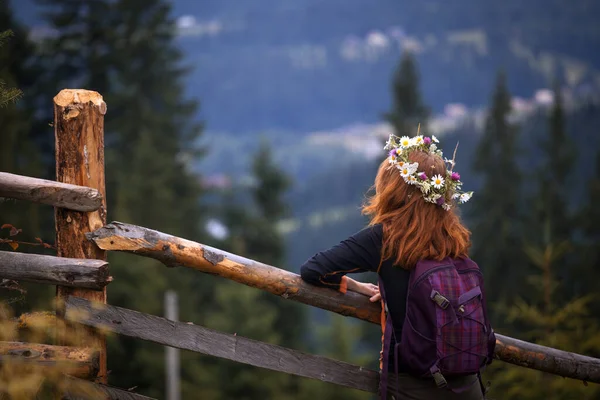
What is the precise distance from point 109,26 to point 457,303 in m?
30.7

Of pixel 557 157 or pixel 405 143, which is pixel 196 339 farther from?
pixel 557 157

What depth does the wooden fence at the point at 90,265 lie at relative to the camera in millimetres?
3531

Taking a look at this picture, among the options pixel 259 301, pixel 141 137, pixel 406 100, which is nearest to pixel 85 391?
pixel 141 137

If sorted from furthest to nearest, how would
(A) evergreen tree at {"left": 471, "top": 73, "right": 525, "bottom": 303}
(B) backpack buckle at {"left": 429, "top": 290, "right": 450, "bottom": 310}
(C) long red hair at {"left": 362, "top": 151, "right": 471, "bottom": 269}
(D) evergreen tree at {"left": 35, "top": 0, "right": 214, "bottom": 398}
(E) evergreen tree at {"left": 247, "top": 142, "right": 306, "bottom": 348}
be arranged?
(A) evergreen tree at {"left": 471, "top": 73, "right": 525, "bottom": 303}
(E) evergreen tree at {"left": 247, "top": 142, "right": 306, "bottom": 348}
(D) evergreen tree at {"left": 35, "top": 0, "right": 214, "bottom": 398}
(C) long red hair at {"left": 362, "top": 151, "right": 471, "bottom": 269}
(B) backpack buckle at {"left": 429, "top": 290, "right": 450, "bottom": 310}

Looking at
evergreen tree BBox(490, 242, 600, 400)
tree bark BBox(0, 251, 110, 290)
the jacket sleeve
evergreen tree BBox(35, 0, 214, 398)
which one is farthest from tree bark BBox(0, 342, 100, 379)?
Answer: evergreen tree BBox(35, 0, 214, 398)

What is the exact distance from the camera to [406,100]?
42.2 metres

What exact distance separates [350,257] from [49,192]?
1.38m

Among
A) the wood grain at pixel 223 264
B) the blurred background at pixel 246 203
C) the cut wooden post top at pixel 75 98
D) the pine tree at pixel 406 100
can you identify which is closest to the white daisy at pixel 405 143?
the wood grain at pixel 223 264

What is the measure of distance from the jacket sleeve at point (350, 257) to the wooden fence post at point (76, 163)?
1.02 m

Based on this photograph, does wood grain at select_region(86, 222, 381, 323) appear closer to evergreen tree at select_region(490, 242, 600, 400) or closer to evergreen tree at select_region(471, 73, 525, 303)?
evergreen tree at select_region(490, 242, 600, 400)

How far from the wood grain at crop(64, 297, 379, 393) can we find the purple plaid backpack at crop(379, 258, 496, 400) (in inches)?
25.6

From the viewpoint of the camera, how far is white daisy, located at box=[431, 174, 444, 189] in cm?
348

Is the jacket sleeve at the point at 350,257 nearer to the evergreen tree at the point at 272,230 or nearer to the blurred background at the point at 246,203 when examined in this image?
the blurred background at the point at 246,203

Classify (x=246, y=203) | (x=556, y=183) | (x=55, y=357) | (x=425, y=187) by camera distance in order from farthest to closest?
(x=246, y=203)
(x=556, y=183)
(x=55, y=357)
(x=425, y=187)
